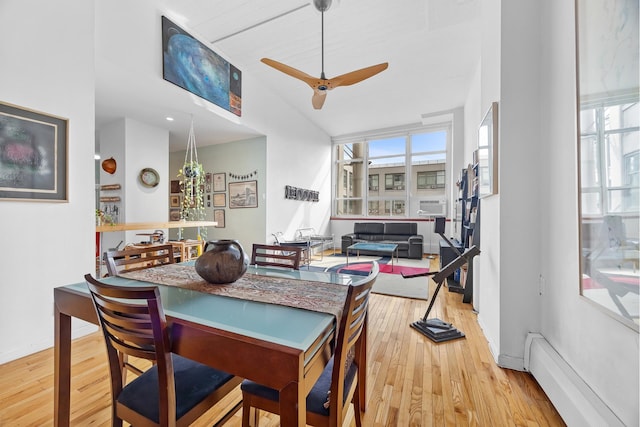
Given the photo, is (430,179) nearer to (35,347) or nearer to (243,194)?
(243,194)

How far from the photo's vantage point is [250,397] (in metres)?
1.03

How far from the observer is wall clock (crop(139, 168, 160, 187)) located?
438 centimetres

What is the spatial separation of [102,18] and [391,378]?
4098mm

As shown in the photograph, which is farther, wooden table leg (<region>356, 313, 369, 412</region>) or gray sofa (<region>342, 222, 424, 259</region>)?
gray sofa (<region>342, 222, 424, 259</region>)

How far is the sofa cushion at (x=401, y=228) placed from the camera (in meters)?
6.67

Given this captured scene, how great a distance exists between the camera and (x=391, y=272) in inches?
183

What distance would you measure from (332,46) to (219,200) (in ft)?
12.3

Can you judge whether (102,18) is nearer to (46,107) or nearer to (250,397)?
(46,107)

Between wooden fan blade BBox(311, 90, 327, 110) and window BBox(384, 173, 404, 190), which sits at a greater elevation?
wooden fan blade BBox(311, 90, 327, 110)

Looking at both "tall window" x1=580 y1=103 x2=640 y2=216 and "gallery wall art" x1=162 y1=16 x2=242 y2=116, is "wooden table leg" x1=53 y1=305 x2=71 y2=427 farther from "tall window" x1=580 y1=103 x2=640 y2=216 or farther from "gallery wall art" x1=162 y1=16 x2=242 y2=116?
"gallery wall art" x1=162 y1=16 x2=242 y2=116

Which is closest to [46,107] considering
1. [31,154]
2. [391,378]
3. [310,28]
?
[31,154]

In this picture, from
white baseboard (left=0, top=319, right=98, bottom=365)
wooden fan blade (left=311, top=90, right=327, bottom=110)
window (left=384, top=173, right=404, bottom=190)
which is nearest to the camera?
white baseboard (left=0, top=319, right=98, bottom=365)

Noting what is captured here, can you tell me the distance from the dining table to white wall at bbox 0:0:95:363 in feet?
3.99

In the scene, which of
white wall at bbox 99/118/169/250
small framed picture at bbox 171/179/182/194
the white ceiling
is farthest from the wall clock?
small framed picture at bbox 171/179/182/194
